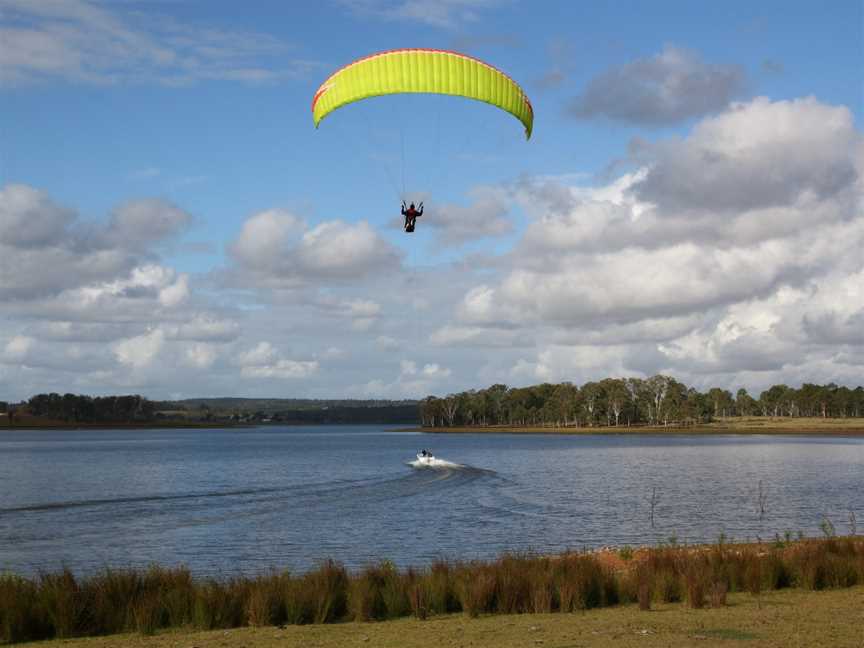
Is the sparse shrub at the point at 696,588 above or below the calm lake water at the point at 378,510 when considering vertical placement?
above

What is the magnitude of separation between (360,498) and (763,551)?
117ft

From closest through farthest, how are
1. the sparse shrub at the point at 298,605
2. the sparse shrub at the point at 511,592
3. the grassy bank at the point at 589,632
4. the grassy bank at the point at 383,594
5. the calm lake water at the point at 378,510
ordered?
the grassy bank at the point at 589,632
the grassy bank at the point at 383,594
the sparse shrub at the point at 298,605
the sparse shrub at the point at 511,592
the calm lake water at the point at 378,510

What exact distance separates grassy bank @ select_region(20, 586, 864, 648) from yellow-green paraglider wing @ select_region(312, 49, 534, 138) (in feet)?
53.9

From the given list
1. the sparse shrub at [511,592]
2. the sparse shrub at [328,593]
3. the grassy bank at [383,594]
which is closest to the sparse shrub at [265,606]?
the grassy bank at [383,594]

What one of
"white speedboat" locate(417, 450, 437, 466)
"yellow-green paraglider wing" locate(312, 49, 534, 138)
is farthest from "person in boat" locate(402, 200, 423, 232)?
"white speedboat" locate(417, 450, 437, 466)

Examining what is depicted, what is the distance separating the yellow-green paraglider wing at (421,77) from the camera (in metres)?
27.2

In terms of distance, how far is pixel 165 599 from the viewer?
16891mm

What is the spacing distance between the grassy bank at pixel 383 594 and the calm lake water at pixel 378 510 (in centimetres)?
1187

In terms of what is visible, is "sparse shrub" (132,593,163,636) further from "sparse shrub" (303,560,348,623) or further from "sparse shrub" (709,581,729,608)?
"sparse shrub" (709,581,729,608)

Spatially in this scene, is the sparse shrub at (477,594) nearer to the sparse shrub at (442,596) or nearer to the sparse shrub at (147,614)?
the sparse shrub at (442,596)

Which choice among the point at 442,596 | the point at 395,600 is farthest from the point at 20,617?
the point at 442,596

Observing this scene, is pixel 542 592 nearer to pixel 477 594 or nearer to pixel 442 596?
pixel 477 594

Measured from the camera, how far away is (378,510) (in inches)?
1960

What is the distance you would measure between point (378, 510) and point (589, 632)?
35500 mm
